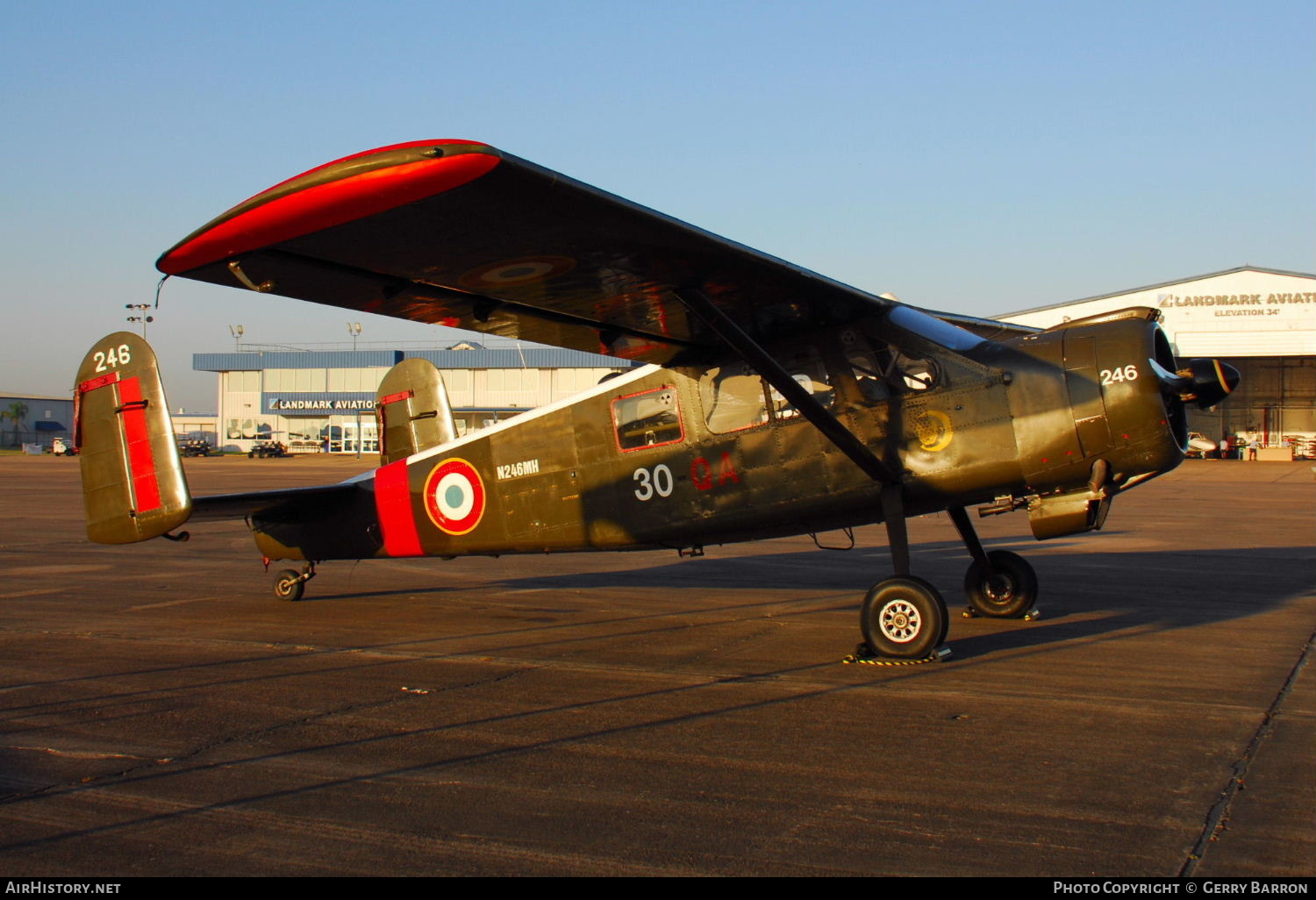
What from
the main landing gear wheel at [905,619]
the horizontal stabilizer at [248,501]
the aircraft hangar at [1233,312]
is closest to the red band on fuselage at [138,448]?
the horizontal stabilizer at [248,501]

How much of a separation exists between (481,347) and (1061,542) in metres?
76.5

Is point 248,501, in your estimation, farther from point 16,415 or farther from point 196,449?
point 16,415

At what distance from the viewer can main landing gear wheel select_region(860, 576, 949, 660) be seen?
801cm

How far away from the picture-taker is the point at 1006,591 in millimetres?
10062

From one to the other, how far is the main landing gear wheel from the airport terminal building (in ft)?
235

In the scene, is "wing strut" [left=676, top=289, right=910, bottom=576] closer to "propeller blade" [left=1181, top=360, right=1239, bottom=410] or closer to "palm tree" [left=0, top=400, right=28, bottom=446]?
"propeller blade" [left=1181, top=360, right=1239, bottom=410]

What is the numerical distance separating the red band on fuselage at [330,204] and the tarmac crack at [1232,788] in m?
4.58

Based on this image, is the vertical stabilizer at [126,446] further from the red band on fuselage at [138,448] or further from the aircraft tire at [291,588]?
the aircraft tire at [291,588]

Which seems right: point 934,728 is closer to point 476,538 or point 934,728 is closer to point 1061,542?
point 476,538

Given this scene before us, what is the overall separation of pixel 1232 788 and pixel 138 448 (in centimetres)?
966

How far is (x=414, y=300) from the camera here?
7.98 meters

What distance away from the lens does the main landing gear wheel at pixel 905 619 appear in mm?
8008

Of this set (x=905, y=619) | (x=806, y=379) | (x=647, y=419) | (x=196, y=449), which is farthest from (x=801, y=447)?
(x=196, y=449)

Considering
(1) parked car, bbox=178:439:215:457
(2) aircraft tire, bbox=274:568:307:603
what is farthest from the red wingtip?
(1) parked car, bbox=178:439:215:457
